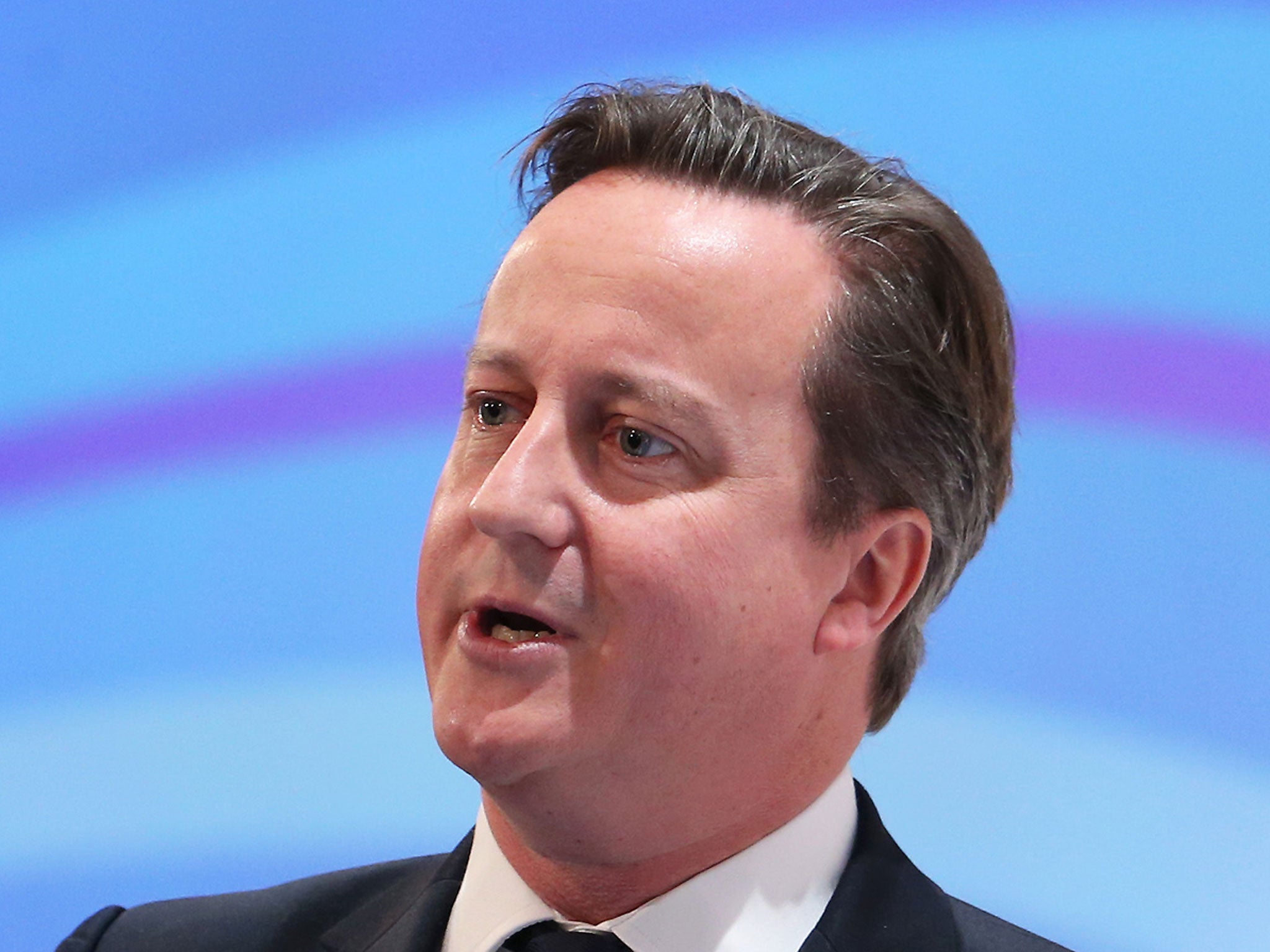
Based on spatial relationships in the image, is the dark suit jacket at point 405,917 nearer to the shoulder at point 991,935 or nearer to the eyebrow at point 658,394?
the shoulder at point 991,935

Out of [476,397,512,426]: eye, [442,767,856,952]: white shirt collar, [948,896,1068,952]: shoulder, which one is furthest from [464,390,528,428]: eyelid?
[948,896,1068,952]: shoulder

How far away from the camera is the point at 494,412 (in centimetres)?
201

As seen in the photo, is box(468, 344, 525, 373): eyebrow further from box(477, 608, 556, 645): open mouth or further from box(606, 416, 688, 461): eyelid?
box(477, 608, 556, 645): open mouth

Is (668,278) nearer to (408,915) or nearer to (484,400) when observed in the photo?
(484,400)

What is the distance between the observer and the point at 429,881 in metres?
2.16

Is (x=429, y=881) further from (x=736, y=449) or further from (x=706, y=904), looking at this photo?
(x=736, y=449)

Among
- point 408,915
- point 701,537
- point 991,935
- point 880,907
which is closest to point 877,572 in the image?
point 701,537

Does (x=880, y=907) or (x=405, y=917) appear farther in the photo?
(x=405, y=917)

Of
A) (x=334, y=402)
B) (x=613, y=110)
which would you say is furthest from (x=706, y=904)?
(x=334, y=402)

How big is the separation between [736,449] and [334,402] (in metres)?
1.31

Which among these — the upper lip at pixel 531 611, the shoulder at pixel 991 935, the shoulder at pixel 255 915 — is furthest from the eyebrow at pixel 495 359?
the shoulder at pixel 991 935

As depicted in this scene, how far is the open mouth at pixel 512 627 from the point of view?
1.85 metres

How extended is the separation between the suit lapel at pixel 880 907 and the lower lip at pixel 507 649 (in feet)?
1.59

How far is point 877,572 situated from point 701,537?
297 mm
